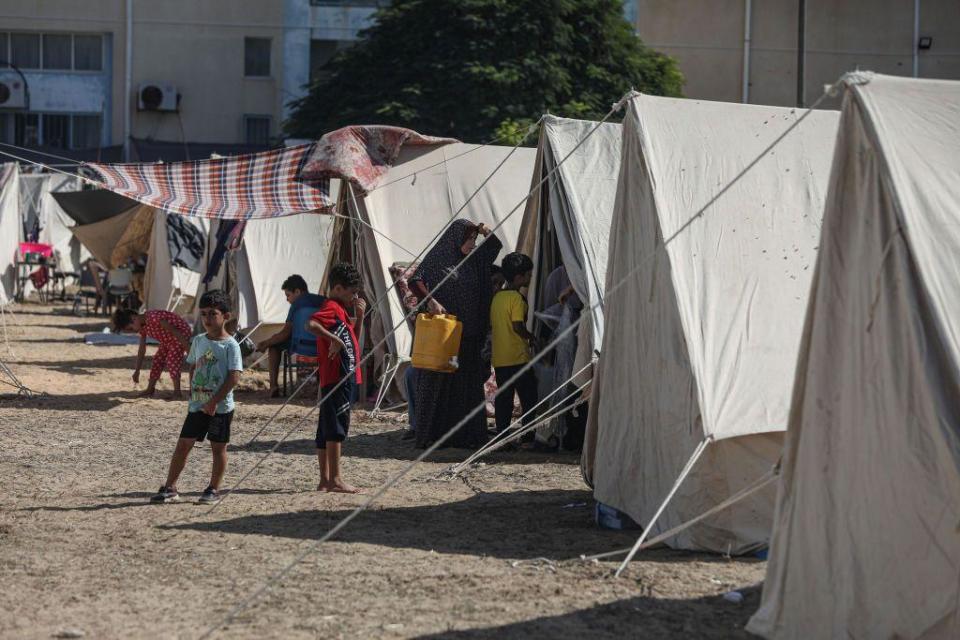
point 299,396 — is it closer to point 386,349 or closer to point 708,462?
point 386,349

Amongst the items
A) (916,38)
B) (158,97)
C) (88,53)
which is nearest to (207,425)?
(158,97)

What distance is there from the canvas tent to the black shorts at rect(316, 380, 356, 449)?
143cm

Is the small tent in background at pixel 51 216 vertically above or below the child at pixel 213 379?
above

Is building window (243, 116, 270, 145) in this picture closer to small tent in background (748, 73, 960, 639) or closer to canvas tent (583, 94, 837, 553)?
canvas tent (583, 94, 837, 553)

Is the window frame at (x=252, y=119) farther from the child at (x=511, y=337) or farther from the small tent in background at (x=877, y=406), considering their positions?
the small tent in background at (x=877, y=406)

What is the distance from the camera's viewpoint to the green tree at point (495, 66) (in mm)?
22953

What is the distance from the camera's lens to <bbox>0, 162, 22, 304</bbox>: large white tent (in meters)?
22.0

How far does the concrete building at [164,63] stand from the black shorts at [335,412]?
28.2 metres

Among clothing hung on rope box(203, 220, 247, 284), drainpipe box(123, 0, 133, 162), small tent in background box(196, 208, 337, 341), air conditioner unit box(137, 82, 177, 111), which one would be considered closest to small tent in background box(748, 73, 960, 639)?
small tent in background box(196, 208, 337, 341)

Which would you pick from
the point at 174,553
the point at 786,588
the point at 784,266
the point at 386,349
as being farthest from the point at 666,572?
the point at 386,349

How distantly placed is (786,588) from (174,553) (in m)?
2.90

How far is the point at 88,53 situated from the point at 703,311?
1279 inches

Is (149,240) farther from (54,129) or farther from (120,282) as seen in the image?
(54,129)

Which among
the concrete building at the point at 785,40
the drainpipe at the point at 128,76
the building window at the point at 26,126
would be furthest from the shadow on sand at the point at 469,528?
the building window at the point at 26,126
